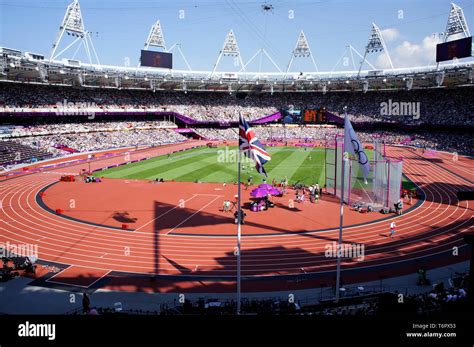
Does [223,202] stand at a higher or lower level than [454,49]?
lower

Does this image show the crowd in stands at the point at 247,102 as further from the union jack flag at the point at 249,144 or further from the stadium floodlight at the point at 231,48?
the union jack flag at the point at 249,144

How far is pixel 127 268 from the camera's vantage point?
1830cm

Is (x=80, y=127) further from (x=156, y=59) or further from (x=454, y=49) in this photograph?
(x=454, y=49)

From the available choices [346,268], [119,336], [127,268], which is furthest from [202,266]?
[119,336]

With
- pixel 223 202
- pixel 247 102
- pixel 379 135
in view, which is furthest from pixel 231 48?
pixel 223 202

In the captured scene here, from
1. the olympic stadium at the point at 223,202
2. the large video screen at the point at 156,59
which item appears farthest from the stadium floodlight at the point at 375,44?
the large video screen at the point at 156,59

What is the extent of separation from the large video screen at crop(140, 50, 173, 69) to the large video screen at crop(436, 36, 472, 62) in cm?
5026

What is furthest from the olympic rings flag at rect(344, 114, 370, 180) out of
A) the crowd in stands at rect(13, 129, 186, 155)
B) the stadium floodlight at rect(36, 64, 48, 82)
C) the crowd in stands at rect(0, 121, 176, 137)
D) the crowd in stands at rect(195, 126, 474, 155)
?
the stadium floodlight at rect(36, 64, 48, 82)

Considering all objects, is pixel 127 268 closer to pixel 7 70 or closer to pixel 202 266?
pixel 202 266

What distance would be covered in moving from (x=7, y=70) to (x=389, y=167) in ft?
175

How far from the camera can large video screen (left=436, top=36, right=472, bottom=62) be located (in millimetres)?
60656

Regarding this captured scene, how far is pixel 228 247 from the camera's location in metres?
21.0

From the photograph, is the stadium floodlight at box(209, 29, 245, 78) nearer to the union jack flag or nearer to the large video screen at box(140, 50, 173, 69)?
the large video screen at box(140, 50, 173, 69)

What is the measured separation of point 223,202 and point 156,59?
184 ft
